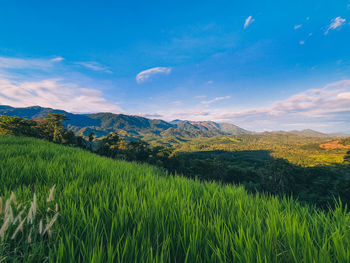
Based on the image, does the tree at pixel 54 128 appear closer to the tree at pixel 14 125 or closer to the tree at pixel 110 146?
the tree at pixel 14 125

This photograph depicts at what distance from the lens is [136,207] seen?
1319mm

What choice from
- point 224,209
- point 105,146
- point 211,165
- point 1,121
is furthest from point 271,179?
point 1,121

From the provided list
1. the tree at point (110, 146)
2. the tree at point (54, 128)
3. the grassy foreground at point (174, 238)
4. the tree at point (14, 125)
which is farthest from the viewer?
the tree at point (110, 146)

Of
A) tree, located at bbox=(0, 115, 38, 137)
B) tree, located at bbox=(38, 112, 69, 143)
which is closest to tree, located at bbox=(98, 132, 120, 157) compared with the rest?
tree, located at bbox=(38, 112, 69, 143)

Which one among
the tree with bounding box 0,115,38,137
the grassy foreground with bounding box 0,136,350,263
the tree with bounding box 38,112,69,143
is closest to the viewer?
the grassy foreground with bounding box 0,136,350,263

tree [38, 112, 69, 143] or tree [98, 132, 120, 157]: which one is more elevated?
tree [38, 112, 69, 143]

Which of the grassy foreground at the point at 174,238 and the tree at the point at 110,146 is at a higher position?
the grassy foreground at the point at 174,238

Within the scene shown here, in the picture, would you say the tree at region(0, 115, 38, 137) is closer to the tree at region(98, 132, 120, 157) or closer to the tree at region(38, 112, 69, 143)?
the tree at region(38, 112, 69, 143)

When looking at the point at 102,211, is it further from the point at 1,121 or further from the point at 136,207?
the point at 1,121

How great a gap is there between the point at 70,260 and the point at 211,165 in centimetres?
5730

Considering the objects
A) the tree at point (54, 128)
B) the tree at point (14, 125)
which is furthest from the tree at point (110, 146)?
the tree at point (14, 125)

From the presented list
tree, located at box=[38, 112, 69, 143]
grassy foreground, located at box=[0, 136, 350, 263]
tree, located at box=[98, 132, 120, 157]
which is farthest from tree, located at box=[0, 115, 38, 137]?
grassy foreground, located at box=[0, 136, 350, 263]

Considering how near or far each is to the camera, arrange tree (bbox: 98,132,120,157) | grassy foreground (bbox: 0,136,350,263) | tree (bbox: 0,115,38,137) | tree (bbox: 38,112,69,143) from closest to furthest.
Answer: grassy foreground (bbox: 0,136,350,263)
tree (bbox: 0,115,38,137)
tree (bbox: 38,112,69,143)
tree (bbox: 98,132,120,157)

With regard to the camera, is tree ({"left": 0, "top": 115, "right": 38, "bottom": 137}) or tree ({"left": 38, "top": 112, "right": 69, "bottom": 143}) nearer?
tree ({"left": 0, "top": 115, "right": 38, "bottom": 137})
